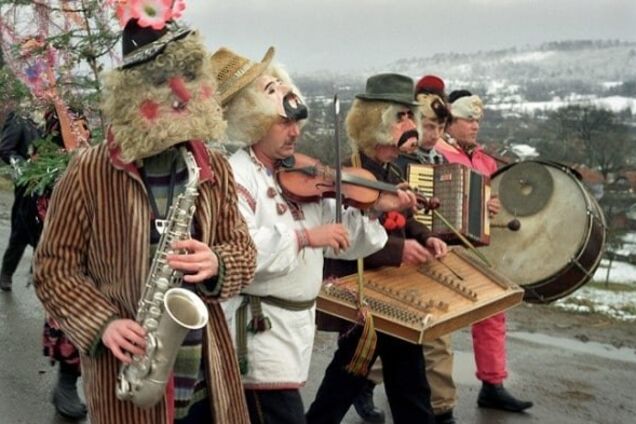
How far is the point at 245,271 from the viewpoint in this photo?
2.77 m

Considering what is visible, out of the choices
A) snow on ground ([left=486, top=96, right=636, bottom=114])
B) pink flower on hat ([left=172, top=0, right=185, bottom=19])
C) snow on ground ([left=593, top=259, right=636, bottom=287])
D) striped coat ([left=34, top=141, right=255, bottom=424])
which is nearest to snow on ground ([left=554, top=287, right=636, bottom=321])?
snow on ground ([left=593, top=259, right=636, bottom=287])

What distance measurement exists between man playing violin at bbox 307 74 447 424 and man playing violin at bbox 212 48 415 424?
0.64 metres

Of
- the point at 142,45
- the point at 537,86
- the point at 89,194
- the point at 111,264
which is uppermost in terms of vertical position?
the point at 142,45

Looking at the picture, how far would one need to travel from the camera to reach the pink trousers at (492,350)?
18.0ft

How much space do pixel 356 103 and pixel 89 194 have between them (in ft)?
6.86

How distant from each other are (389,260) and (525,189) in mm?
1562

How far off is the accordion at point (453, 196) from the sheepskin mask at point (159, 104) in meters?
1.84

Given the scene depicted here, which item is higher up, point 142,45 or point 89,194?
point 142,45

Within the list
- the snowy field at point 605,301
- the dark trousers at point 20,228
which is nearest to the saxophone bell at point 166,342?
the dark trousers at point 20,228

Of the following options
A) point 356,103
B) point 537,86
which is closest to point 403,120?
point 356,103

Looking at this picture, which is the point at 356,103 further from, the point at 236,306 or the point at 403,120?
the point at 236,306

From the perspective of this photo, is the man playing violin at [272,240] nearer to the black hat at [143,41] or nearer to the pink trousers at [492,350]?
the black hat at [143,41]

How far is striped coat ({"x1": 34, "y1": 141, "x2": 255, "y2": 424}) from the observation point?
260 centimetres

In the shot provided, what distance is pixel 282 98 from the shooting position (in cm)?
355
